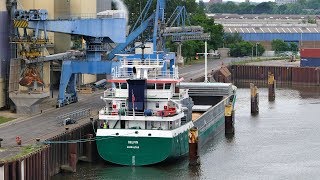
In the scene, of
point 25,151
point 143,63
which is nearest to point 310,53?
point 143,63

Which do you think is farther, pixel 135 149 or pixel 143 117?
pixel 143 117

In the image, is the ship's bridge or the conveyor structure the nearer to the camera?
the ship's bridge

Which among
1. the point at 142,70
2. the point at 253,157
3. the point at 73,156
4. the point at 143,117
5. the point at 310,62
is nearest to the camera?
the point at 73,156

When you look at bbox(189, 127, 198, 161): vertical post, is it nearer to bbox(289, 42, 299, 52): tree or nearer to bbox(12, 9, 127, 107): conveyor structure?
bbox(12, 9, 127, 107): conveyor structure

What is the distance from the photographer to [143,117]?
60.5 meters

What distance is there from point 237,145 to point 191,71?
5553 centimetres

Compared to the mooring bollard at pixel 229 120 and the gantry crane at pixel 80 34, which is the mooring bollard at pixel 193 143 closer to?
the gantry crane at pixel 80 34

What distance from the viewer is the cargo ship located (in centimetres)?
5994

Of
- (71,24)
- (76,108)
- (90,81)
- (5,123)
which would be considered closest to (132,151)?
(5,123)

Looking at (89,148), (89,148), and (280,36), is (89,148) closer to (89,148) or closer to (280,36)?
(89,148)

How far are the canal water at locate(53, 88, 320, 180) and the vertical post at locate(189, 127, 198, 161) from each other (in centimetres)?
76

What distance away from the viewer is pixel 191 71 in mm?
126625

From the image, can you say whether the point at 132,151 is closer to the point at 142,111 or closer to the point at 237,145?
the point at 142,111

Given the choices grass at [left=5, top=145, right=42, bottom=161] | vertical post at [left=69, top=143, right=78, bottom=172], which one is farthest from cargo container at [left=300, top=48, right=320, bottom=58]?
grass at [left=5, top=145, right=42, bottom=161]
